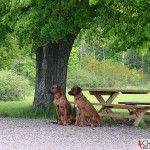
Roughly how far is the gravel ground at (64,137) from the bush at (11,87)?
15.7 metres

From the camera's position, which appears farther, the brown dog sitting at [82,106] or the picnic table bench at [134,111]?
the picnic table bench at [134,111]

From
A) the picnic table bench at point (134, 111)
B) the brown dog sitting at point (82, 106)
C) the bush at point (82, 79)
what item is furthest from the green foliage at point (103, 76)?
the brown dog sitting at point (82, 106)

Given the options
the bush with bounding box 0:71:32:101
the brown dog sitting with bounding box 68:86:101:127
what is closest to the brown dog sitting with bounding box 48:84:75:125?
the brown dog sitting with bounding box 68:86:101:127

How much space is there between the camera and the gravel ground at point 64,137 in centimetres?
872

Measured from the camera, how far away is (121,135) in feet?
35.0

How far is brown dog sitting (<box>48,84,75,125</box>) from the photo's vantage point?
1222 centimetres

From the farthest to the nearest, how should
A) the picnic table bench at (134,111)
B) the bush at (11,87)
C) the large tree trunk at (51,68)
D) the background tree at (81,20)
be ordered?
the bush at (11,87), the large tree trunk at (51,68), the picnic table bench at (134,111), the background tree at (81,20)

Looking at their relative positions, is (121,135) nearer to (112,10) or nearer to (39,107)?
(112,10)

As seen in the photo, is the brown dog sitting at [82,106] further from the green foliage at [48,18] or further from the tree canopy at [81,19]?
the green foliage at [48,18]

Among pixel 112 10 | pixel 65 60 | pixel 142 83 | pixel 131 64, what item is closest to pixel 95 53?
pixel 131 64

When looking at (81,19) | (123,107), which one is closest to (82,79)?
(123,107)

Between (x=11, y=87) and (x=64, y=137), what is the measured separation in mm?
19450

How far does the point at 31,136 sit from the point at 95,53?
56084mm

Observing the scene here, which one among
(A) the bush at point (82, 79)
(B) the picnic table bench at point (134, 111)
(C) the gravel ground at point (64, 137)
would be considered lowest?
(A) the bush at point (82, 79)
